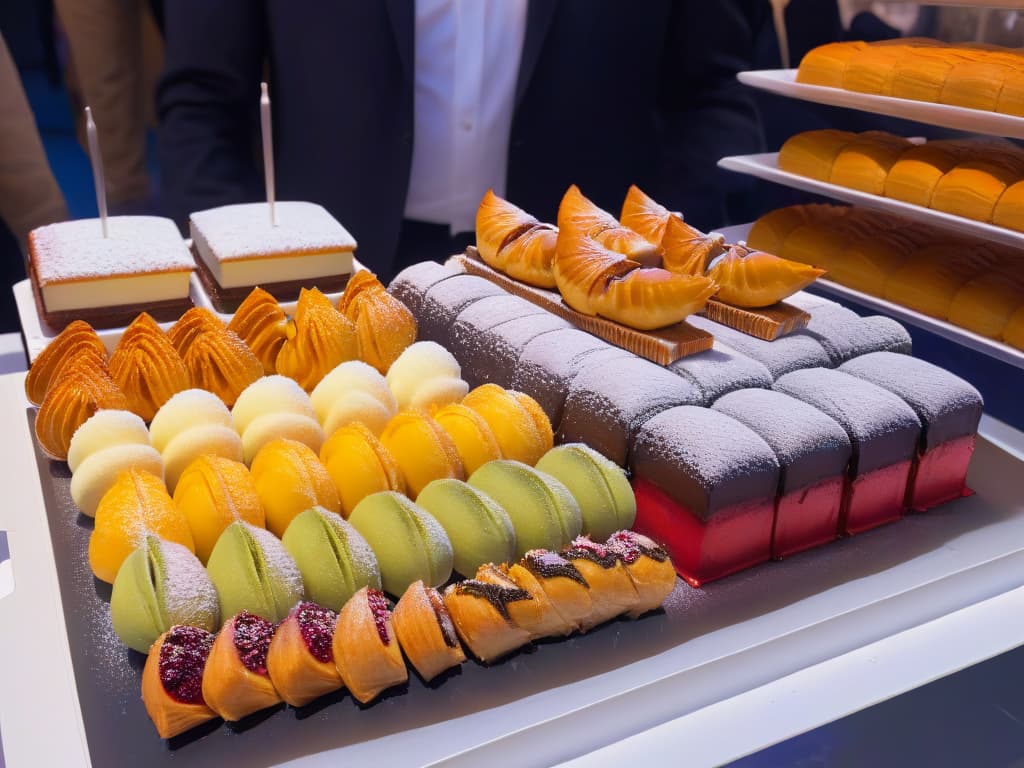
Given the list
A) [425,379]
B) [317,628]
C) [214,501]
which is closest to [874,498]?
[425,379]

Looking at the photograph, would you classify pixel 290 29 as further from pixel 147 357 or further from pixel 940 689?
pixel 940 689

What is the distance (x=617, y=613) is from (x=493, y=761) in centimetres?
27

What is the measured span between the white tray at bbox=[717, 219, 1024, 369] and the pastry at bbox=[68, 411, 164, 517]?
1518mm

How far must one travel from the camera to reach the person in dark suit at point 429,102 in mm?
2336

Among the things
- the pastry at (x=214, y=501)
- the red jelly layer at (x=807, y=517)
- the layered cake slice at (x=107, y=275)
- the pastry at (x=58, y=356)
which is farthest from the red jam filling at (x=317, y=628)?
the layered cake slice at (x=107, y=275)

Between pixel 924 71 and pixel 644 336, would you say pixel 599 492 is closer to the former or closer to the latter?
pixel 644 336

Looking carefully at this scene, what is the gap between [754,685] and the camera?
3.44ft

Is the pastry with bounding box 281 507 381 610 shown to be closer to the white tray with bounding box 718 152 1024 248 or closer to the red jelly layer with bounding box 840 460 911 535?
the red jelly layer with bounding box 840 460 911 535

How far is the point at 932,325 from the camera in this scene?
1858mm

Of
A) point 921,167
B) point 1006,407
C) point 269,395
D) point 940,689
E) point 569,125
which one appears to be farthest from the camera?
point 569,125

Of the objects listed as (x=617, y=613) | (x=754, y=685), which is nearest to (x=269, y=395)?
(x=617, y=613)

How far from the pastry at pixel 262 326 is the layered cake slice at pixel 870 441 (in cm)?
93

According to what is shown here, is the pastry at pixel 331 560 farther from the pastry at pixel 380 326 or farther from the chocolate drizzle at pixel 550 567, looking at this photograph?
the pastry at pixel 380 326

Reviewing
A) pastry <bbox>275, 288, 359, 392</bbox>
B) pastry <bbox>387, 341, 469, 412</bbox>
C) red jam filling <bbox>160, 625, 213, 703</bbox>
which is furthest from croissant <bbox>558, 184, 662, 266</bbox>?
red jam filling <bbox>160, 625, 213, 703</bbox>
